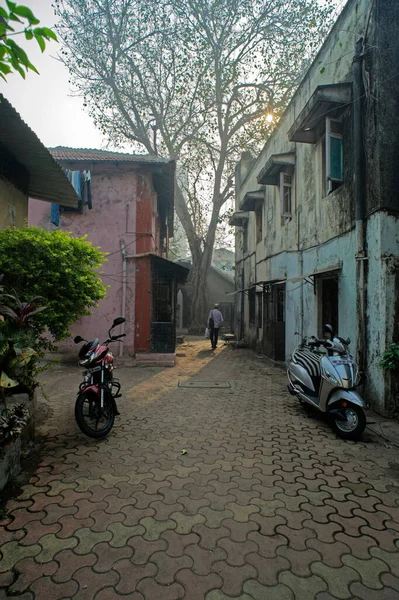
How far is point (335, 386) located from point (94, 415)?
3.25 metres

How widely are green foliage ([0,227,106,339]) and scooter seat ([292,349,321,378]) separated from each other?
368 centimetres

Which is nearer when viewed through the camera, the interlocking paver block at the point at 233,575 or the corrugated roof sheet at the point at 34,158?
the interlocking paver block at the point at 233,575

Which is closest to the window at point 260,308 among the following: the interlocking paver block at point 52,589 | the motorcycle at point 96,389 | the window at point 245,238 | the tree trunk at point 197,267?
the window at point 245,238

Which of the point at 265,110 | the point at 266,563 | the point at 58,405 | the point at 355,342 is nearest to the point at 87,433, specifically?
the point at 58,405

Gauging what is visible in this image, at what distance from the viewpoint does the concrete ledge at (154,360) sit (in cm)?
1028

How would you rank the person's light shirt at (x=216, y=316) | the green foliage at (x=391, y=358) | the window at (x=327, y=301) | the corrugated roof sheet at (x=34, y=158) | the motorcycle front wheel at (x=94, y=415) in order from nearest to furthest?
the motorcycle front wheel at (x=94, y=415) < the corrugated roof sheet at (x=34, y=158) < the green foliage at (x=391, y=358) < the window at (x=327, y=301) < the person's light shirt at (x=216, y=316)

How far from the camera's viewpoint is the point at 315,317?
8133mm

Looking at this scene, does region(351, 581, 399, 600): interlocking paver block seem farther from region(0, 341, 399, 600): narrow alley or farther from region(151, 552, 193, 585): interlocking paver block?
region(151, 552, 193, 585): interlocking paver block

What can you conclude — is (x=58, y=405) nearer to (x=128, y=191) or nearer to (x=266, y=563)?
(x=266, y=563)

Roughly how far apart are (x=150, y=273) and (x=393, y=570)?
9324mm

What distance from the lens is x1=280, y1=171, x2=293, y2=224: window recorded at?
9773 millimetres

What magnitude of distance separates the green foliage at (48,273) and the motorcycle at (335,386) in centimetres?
368

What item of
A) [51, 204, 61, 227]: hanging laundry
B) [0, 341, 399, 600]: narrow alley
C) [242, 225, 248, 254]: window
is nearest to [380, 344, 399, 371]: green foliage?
[0, 341, 399, 600]: narrow alley

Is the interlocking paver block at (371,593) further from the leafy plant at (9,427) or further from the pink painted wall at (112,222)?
the pink painted wall at (112,222)
